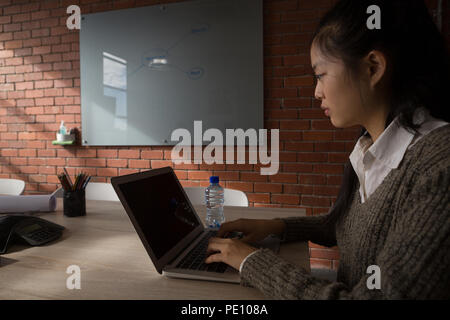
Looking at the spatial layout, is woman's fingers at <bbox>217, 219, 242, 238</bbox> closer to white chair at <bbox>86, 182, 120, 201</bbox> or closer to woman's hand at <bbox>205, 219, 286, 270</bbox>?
woman's hand at <bbox>205, 219, 286, 270</bbox>

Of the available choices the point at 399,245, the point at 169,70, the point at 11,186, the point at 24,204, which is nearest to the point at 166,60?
the point at 169,70

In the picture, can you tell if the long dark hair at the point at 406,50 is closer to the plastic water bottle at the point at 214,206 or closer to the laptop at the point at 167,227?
the laptop at the point at 167,227

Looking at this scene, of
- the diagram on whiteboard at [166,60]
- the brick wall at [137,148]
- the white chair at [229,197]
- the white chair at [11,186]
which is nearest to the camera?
the white chair at [229,197]

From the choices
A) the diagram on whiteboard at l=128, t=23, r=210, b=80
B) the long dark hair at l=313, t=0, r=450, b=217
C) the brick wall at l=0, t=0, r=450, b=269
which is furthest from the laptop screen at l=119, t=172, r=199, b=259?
the diagram on whiteboard at l=128, t=23, r=210, b=80

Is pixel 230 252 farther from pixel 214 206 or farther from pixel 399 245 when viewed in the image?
pixel 214 206

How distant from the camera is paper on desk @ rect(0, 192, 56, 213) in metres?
1.30

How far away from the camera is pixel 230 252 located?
0.71 m

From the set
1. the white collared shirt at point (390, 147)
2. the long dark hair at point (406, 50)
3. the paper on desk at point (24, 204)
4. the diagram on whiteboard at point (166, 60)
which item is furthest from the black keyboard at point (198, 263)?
the diagram on whiteboard at point (166, 60)

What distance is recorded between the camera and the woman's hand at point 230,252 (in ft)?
2.25

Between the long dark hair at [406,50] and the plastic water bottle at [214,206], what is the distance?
715 mm

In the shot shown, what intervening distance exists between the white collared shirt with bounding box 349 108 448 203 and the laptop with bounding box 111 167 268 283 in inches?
16.2
